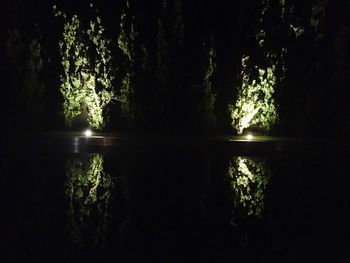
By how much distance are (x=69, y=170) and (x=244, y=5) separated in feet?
36.6

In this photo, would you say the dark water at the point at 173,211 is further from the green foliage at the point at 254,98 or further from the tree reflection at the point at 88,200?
the green foliage at the point at 254,98

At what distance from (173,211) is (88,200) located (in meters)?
1.35

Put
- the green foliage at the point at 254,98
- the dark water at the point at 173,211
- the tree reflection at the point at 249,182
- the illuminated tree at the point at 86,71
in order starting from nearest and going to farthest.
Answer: the dark water at the point at 173,211, the tree reflection at the point at 249,182, the green foliage at the point at 254,98, the illuminated tree at the point at 86,71

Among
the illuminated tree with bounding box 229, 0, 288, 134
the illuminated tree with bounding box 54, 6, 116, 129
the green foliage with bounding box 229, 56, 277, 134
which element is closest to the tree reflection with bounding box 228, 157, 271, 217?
the green foliage with bounding box 229, 56, 277, 134

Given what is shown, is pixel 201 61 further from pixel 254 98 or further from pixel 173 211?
pixel 173 211

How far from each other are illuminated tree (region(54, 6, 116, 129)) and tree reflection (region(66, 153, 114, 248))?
25.2 ft

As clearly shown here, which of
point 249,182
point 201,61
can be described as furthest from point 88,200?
point 201,61

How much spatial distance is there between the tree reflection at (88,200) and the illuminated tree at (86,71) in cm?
768

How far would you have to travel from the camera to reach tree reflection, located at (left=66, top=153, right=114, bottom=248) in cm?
597

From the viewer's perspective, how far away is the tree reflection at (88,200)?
19.6 ft

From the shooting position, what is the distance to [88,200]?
766cm

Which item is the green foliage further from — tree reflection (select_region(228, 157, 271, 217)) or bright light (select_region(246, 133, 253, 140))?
tree reflection (select_region(228, 157, 271, 217))

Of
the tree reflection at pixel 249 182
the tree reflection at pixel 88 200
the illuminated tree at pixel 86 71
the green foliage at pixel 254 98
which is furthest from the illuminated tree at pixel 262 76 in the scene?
the tree reflection at pixel 88 200

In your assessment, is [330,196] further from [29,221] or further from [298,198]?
[29,221]
